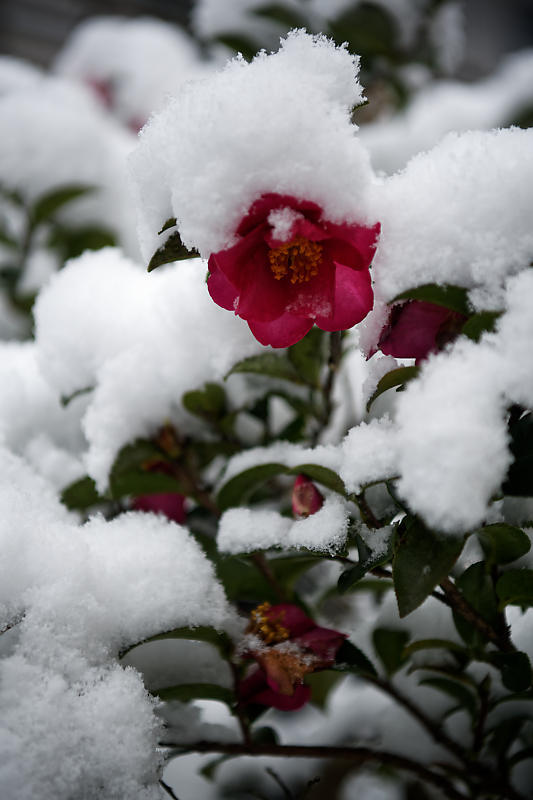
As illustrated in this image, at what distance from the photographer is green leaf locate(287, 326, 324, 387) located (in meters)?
0.71

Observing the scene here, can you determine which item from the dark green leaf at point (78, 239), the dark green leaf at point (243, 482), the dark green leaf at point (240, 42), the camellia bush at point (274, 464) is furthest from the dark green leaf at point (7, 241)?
the dark green leaf at point (243, 482)

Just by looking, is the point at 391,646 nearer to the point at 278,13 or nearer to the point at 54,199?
the point at 54,199

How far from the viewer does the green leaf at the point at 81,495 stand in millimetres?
741

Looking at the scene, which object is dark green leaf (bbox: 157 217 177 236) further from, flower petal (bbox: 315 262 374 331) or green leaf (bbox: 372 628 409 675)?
green leaf (bbox: 372 628 409 675)

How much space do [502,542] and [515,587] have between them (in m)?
0.05

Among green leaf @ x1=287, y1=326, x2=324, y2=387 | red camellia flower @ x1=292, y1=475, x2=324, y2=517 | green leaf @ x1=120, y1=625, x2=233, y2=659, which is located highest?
green leaf @ x1=287, y1=326, x2=324, y2=387

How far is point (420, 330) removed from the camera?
47 cm

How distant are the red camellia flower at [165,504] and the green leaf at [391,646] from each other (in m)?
0.26

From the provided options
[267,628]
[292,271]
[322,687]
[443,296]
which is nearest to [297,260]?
[292,271]

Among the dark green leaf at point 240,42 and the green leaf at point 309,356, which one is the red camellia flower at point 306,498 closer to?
the green leaf at point 309,356

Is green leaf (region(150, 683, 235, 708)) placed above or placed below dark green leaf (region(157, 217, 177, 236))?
below

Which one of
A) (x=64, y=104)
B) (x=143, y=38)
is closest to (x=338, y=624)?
(x=64, y=104)

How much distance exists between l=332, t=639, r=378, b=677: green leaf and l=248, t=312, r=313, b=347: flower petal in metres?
0.27

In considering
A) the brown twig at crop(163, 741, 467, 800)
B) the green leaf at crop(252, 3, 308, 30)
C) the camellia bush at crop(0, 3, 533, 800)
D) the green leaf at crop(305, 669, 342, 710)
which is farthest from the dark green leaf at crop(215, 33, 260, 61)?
the brown twig at crop(163, 741, 467, 800)
